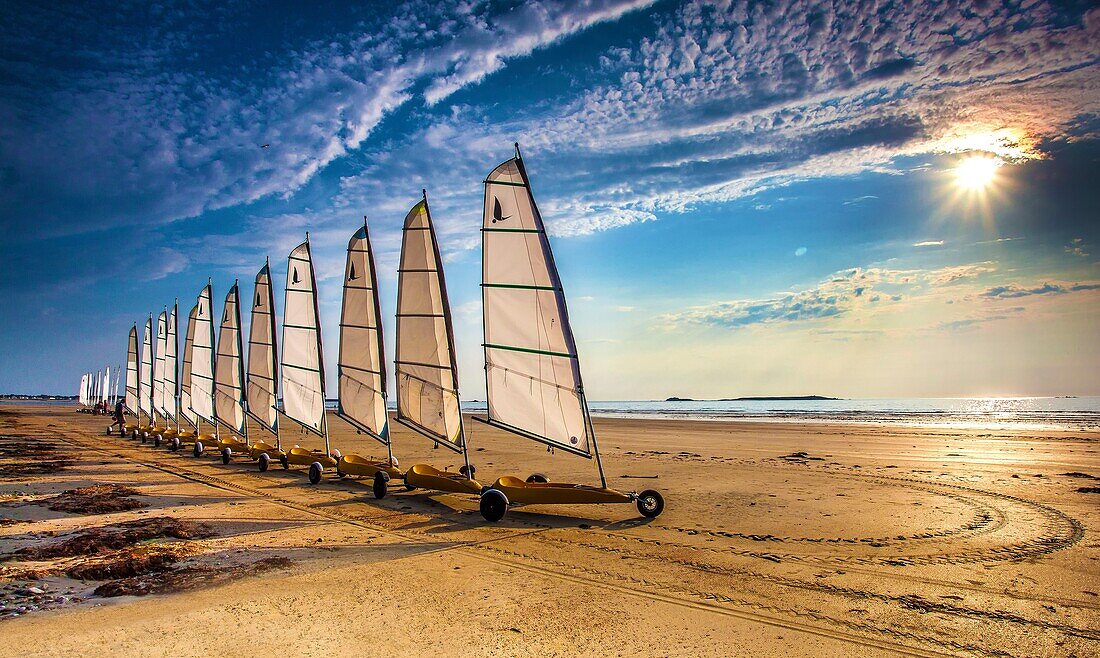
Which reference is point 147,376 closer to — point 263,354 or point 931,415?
point 263,354

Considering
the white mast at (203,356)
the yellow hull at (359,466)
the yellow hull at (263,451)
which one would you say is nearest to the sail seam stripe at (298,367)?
the yellow hull at (263,451)

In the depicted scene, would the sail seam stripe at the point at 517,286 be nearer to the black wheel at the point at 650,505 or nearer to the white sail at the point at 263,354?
the black wheel at the point at 650,505

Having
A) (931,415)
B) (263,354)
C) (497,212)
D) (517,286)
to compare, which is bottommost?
(931,415)

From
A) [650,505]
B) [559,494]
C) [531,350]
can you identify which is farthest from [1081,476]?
[531,350]

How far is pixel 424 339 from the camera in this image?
14.1 meters

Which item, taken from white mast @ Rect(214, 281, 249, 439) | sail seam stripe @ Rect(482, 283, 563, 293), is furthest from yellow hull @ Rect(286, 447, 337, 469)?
sail seam stripe @ Rect(482, 283, 563, 293)

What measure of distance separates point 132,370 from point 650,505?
1554 inches

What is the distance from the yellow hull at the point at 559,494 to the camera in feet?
33.3

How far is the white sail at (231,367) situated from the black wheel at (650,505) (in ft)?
56.9

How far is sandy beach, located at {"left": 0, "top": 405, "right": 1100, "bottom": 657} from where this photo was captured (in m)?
5.32

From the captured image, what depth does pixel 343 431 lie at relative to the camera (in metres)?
37.1

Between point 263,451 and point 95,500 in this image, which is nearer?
point 95,500

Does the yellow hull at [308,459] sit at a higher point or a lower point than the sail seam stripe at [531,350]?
lower

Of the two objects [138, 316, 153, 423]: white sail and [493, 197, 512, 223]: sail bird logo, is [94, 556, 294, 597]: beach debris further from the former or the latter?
[138, 316, 153, 423]: white sail
